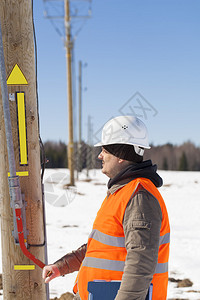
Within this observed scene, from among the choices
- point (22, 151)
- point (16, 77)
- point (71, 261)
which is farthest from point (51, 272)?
point (16, 77)

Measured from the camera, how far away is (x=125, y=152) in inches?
79.7

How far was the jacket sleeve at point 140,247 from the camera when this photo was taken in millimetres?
1691

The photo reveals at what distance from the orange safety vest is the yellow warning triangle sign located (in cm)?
117

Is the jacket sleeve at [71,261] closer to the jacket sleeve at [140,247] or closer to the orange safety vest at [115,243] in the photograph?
the orange safety vest at [115,243]

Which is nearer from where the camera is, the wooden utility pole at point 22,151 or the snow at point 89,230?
the wooden utility pole at point 22,151

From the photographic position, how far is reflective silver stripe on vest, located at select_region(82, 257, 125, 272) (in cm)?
186

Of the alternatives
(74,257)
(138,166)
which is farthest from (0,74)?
(74,257)

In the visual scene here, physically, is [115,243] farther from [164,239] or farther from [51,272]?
[51,272]

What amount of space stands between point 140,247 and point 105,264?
31 centimetres

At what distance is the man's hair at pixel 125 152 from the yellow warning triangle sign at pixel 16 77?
3.22 ft

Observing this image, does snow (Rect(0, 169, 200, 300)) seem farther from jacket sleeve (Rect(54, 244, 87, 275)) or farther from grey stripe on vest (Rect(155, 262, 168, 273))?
grey stripe on vest (Rect(155, 262, 168, 273))

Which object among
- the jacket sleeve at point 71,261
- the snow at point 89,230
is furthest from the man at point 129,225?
the snow at point 89,230

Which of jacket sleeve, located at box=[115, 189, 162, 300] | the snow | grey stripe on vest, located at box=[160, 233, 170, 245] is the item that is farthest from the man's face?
the snow

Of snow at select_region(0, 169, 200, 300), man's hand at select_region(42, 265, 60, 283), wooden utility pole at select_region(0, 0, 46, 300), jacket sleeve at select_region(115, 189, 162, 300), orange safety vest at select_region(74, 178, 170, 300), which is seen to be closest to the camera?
jacket sleeve at select_region(115, 189, 162, 300)
